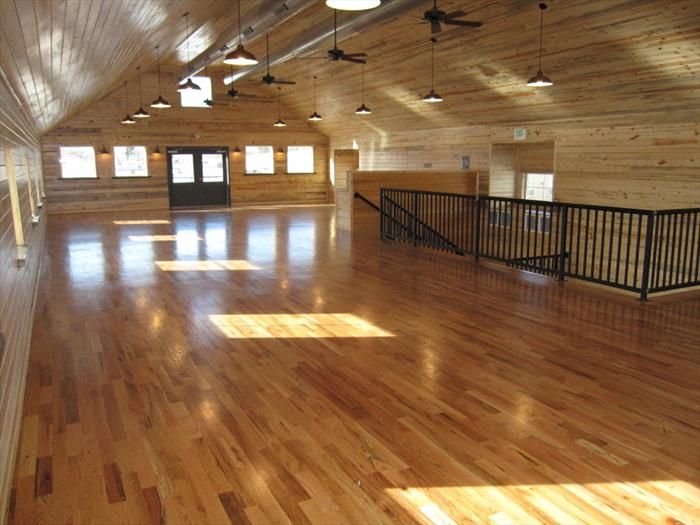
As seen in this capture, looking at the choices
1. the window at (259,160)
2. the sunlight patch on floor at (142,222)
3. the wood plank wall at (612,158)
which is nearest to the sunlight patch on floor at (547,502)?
the wood plank wall at (612,158)

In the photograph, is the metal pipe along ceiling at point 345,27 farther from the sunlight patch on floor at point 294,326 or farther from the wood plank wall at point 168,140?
the wood plank wall at point 168,140

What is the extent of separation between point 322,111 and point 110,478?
16619mm

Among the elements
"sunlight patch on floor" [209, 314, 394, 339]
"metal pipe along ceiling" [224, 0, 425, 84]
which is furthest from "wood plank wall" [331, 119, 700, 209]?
"sunlight patch on floor" [209, 314, 394, 339]

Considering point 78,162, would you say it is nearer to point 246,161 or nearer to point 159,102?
point 246,161

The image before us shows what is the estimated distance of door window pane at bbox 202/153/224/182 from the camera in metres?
19.1

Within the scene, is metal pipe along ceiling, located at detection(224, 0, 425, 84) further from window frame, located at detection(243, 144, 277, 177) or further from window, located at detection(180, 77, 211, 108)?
window frame, located at detection(243, 144, 277, 177)

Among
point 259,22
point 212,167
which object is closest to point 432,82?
point 259,22

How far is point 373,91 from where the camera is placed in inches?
572

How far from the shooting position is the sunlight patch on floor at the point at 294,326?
16.4 ft

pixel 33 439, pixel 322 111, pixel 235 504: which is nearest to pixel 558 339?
pixel 235 504

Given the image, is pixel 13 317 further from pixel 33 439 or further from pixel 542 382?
pixel 542 382

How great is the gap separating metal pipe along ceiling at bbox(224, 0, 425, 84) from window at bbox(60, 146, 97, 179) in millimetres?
7195

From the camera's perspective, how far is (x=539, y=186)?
44.8 ft

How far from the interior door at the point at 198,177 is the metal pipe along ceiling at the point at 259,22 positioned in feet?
22.5
